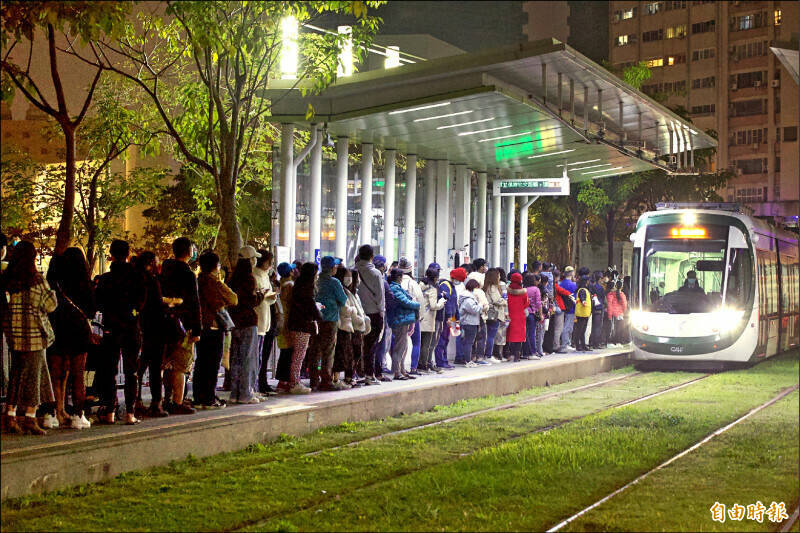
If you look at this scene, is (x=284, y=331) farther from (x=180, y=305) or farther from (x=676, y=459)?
(x=676, y=459)

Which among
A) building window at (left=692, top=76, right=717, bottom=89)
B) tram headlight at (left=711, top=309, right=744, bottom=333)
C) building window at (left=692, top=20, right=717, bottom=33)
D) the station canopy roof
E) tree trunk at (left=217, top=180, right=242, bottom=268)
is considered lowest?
tram headlight at (left=711, top=309, right=744, bottom=333)

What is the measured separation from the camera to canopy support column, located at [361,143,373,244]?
2400cm

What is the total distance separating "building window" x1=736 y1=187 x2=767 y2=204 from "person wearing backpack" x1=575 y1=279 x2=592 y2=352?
244 ft

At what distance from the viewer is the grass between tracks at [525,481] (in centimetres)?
797

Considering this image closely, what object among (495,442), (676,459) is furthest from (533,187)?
(676,459)

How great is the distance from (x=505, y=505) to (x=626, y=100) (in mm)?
16173

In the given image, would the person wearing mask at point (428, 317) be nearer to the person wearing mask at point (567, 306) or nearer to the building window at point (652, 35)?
the person wearing mask at point (567, 306)

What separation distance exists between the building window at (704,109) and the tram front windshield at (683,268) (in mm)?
82264

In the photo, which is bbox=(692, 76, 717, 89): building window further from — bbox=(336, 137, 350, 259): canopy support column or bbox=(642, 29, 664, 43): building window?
bbox=(336, 137, 350, 259): canopy support column

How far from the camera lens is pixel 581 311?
2452 centimetres

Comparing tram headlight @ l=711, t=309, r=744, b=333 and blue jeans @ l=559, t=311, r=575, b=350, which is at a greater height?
tram headlight @ l=711, t=309, r=744, b=333

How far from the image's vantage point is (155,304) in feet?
36.4

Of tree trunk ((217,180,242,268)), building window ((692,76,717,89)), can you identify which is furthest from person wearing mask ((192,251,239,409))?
building window ((692,76,717,89))

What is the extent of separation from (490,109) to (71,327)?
1173 cm
